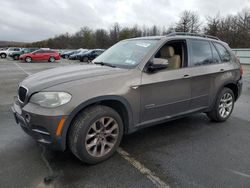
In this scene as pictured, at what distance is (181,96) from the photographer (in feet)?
12.0

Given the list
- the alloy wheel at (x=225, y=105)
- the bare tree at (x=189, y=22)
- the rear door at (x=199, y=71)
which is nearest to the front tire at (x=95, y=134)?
the rear door at (x=199, y=71)

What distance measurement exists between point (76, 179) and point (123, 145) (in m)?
1.12

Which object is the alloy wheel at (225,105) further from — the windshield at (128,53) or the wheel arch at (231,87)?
the windshield at (128,53)

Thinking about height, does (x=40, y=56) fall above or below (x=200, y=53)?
below

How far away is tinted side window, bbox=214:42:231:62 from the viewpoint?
4.49 m

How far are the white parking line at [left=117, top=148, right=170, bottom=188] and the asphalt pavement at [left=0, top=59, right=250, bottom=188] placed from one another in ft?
0.04

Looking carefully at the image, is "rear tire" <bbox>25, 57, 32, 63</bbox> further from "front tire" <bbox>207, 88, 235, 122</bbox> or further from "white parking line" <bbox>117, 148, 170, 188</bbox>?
"white parking line" <bbox>117, 148, 170, 188</bbox>

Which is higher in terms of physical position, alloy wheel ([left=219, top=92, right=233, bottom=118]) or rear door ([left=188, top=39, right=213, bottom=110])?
rear door ([left=188, top=39, right=213, bottom=110])

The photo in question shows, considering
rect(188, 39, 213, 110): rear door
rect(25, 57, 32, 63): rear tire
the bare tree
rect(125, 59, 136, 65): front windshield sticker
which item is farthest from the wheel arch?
the bare tree

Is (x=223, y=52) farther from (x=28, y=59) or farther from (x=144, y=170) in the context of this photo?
(x=28, y=59)

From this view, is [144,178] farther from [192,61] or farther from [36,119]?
[192,61]

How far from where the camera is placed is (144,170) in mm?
2793

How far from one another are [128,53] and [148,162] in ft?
5.97

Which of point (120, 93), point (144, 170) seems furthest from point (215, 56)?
point (144, 170)
